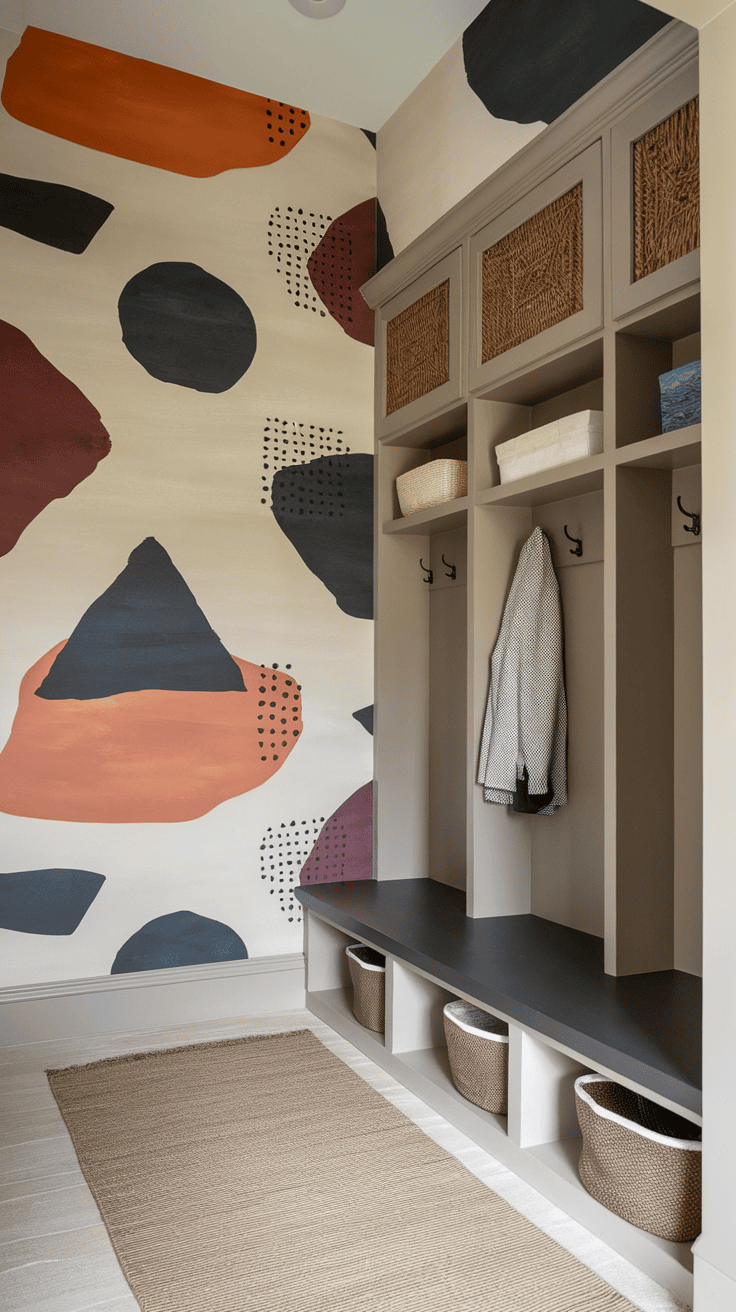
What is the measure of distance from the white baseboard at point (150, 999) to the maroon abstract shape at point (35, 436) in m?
1.45

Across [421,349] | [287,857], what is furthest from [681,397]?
[287,857]

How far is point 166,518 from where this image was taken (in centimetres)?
323

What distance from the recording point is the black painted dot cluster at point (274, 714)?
3354mm

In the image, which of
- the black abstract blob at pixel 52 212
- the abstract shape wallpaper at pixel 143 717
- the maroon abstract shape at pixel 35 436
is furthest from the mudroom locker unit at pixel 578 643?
the maroon abstract shape at pixel 35 436

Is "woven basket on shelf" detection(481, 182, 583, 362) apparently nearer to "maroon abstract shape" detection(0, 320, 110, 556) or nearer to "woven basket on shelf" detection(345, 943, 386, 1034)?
"maroon abstract shape" detection(0, 320, 110, 556)

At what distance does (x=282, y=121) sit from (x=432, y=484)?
1.56 m

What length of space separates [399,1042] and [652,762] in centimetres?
113

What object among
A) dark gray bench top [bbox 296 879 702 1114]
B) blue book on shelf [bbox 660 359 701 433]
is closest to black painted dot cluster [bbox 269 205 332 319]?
blue book on shelf [bbox 660 359 701 433]

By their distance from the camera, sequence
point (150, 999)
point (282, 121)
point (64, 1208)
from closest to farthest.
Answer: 1. point (64, 1208)
2. point (150, 999)
3. point (282, 121)

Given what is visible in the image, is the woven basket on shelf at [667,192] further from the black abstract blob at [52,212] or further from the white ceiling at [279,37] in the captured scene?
the black abstract blob at [52,212]

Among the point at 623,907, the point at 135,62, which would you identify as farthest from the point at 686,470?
the point at 135,62

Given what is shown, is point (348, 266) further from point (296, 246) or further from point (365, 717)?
point (365, 717)

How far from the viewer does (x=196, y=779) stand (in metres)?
3.25

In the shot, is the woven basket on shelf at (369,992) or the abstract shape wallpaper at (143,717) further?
the abstract shape wallpaper at (143,717)
